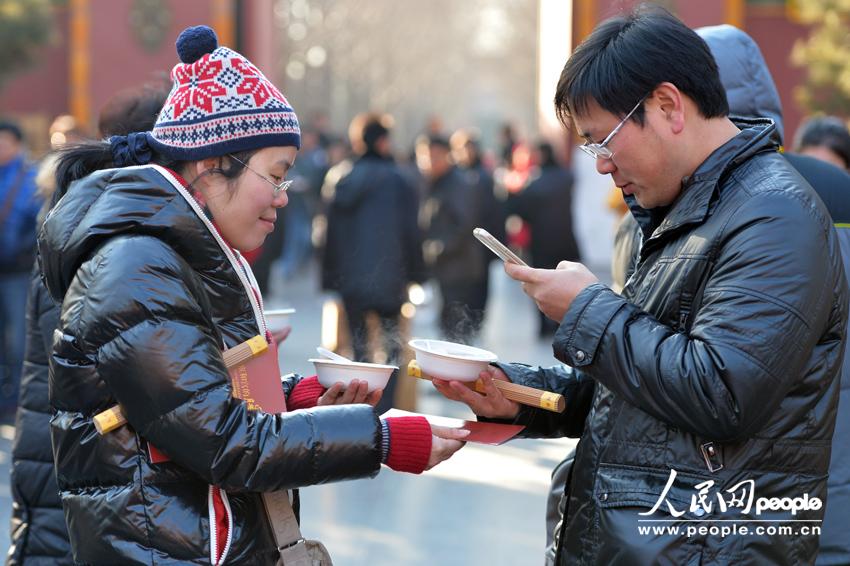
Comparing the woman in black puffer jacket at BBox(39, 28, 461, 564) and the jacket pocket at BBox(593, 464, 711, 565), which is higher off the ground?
the woman in black puffer jacket at BBox(39, 28, 461, 564)

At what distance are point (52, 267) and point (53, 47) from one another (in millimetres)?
23851

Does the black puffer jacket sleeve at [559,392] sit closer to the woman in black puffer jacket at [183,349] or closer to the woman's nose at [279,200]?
the woman in black puffer jacket at [183,349]

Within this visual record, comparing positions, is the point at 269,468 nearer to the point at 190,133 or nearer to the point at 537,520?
the point at 190,133

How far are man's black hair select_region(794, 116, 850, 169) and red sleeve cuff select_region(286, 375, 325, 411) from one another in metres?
3.29

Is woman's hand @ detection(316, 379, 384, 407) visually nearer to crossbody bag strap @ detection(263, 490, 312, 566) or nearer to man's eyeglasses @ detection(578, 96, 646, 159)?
crossbody bag strap @ detection(263, 490, 312, 566)

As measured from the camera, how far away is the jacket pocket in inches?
83.0

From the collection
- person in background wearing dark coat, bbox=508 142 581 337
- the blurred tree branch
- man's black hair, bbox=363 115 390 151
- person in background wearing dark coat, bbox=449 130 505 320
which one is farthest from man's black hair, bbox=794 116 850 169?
the blurred tree branch

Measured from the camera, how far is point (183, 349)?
81.0 inches

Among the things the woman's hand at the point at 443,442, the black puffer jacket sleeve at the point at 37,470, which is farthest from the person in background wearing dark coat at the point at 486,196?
the woman's hand at the point at 443,442

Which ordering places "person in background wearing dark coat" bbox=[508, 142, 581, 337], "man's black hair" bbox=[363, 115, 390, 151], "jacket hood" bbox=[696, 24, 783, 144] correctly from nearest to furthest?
"jacket hood" bbox=[696, 24, 783, 144]
"man's black hair" bbox=[363, 115, 390, 151]
"person in background wearing dark coat" bbox=[508, 142, 581, 337]

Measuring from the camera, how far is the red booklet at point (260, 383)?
2279 millimetres

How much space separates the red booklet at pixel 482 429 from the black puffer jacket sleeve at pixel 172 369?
417mm

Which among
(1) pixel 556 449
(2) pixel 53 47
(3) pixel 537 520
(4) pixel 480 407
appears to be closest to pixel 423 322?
(1) pixel 556 449

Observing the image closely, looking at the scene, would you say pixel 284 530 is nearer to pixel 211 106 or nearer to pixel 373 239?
pixel 211 106
